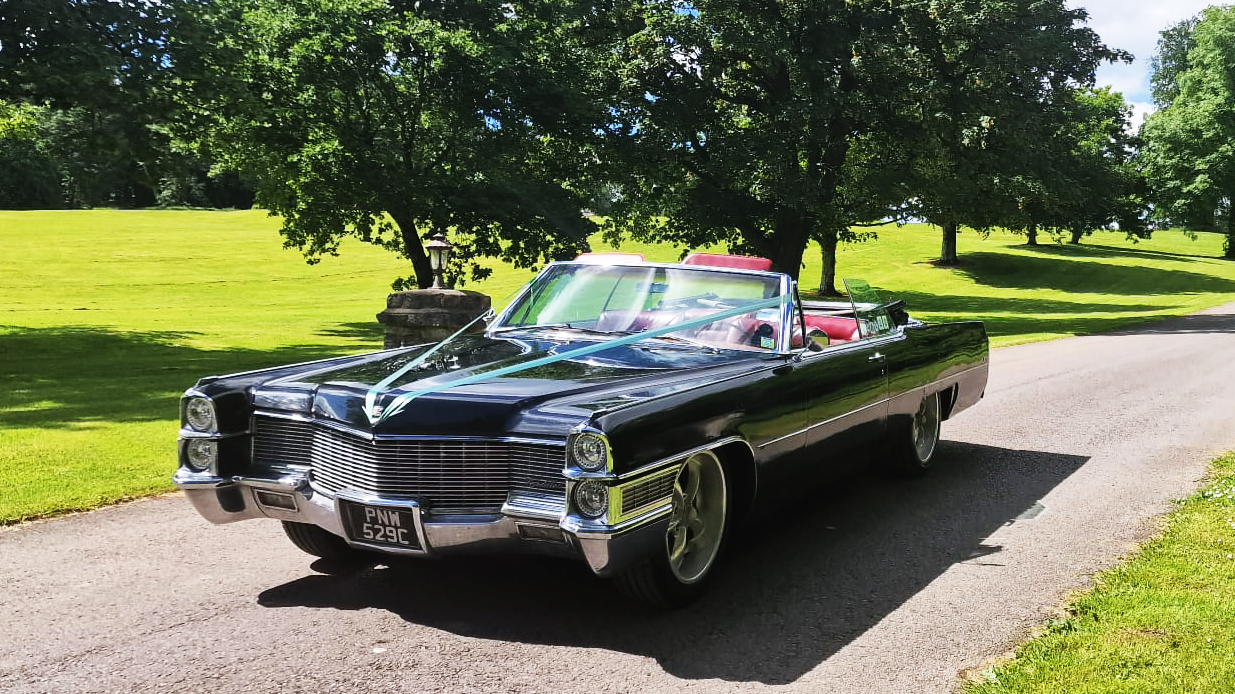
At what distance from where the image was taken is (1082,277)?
1903 inches

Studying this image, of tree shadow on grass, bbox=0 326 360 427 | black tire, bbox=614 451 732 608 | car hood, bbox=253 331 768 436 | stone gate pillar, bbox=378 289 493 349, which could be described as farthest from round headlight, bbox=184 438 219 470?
stone gate pillar, bbox=378 289 493 349

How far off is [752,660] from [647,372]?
4.62ft

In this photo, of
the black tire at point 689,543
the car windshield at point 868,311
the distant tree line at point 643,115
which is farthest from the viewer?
the distant tree line at point 643,115

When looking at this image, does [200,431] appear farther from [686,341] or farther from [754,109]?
[754,109]

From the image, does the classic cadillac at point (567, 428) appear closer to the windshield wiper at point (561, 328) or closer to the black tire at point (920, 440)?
the windshield wiper at point (561, 328)

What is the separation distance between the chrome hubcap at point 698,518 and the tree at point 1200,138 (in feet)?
194

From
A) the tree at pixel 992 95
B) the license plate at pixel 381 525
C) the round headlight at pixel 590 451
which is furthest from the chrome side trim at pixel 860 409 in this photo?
the tree at pixel 992 95

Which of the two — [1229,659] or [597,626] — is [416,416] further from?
[1229,659]

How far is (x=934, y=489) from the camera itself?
6.86 meters

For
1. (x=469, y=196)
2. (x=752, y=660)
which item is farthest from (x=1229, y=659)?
(x=469, y=196)

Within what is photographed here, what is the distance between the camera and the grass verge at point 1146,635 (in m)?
3.58

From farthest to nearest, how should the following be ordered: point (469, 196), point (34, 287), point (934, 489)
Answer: point (34, 287) < point (469, 196) < point (934, 489)

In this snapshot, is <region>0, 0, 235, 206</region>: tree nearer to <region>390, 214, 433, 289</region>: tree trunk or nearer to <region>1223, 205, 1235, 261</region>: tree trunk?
<region>390, 214, 433, 289</region>: tree trunk

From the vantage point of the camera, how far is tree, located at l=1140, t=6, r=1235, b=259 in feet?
180
